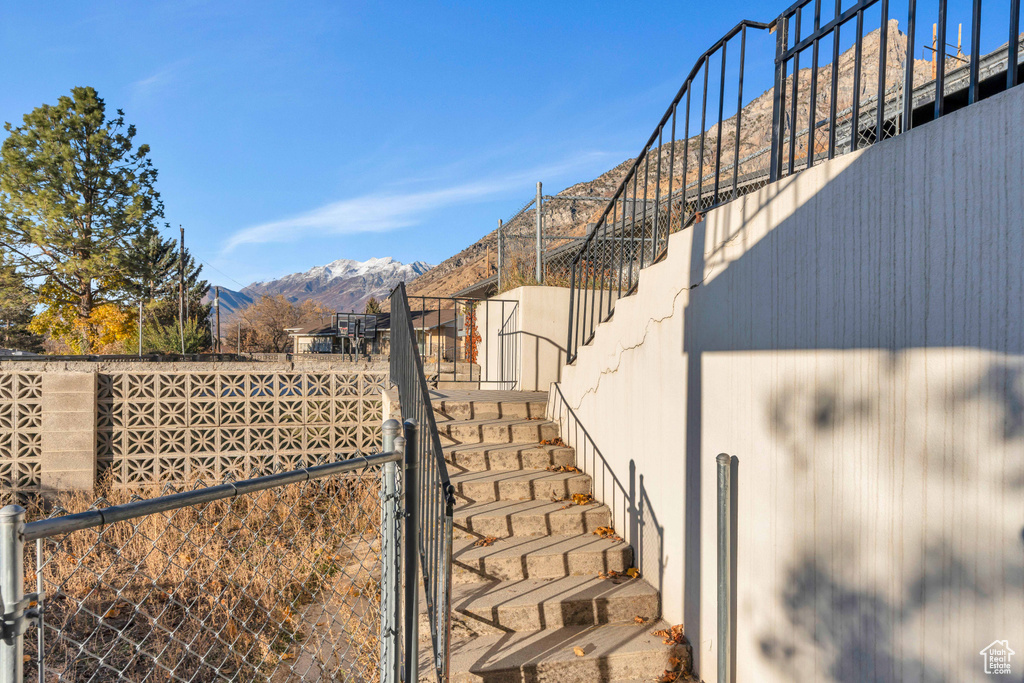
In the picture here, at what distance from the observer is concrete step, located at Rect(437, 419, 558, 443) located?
197 inches

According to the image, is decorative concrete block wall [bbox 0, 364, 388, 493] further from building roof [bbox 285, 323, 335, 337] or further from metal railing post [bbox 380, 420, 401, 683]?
building roof [bbox 285, 323, 335, 337]

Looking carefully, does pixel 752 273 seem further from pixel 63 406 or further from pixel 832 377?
pixel 63 406

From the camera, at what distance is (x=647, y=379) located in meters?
3.79

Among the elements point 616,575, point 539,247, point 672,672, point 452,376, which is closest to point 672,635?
point 672,672

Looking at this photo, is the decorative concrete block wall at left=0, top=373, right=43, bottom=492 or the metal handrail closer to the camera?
the metal handrail

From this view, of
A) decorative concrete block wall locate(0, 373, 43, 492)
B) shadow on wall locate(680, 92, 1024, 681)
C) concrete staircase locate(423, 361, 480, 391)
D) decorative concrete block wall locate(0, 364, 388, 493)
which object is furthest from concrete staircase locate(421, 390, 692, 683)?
decorative concrete block wall locate(0, 373, 43, 492)

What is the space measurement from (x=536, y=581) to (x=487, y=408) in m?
2.03

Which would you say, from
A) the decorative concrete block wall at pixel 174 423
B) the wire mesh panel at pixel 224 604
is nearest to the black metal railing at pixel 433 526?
the wire mesh panel at pixel 224 604

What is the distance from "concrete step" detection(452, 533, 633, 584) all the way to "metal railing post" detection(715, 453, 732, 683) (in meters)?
1.11

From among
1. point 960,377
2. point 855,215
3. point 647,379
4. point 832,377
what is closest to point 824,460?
point 832,377

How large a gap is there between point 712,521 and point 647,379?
1088 millimetres

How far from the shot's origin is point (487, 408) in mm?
5406

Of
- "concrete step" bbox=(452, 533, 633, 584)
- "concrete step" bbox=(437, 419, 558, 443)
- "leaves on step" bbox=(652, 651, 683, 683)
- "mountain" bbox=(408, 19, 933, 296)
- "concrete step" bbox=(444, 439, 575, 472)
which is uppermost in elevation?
"mountain" bbox=(408, 19, 933, 296)

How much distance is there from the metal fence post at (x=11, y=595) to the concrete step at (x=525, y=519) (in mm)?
2872
